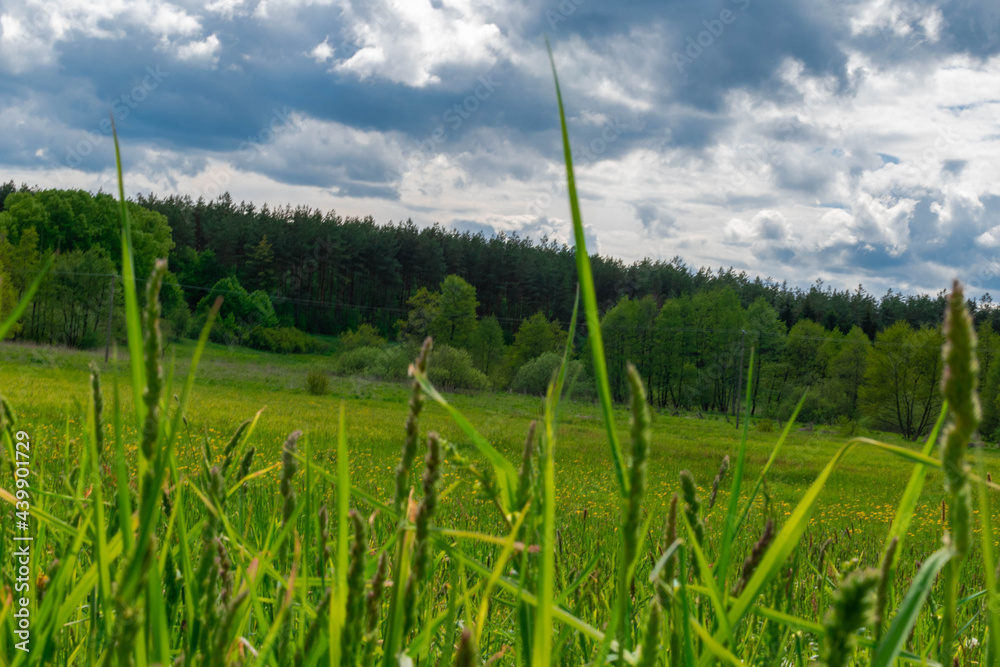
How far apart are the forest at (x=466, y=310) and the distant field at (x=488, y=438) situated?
4974mm

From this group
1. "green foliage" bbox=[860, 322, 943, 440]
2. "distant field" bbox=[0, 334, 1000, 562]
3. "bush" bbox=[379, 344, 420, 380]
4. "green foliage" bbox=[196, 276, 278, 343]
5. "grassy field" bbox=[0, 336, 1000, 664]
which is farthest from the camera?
"green foliage" bbox=[196, 276, 278, 343]

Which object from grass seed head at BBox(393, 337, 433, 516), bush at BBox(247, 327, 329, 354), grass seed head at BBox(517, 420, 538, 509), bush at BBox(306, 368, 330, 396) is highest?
grass seed head at BBox(393, 337, 433, 516)

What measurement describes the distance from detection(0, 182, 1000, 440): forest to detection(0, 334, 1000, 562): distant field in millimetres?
4974

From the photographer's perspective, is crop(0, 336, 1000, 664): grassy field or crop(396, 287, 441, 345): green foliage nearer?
crop(0, 336, 1000, 664): grassy field

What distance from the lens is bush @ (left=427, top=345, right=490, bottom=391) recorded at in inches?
1473

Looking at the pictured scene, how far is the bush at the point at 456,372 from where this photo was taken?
3741cm

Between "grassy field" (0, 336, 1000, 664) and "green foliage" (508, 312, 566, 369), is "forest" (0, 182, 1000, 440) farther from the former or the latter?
"grassy field" (0, 336, 1000, 664)

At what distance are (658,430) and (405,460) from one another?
109ft

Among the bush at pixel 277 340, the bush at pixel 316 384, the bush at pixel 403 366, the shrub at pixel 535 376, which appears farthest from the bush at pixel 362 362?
the bush at pixel 277 340

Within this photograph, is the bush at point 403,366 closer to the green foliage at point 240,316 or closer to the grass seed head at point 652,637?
the green foliage at point 240,316

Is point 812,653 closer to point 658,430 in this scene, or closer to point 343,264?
point 658,430

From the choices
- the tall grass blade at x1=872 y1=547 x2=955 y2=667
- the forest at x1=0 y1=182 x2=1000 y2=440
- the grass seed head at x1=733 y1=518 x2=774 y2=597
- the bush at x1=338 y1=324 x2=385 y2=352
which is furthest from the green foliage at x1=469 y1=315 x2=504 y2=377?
the tall grass blade at x1=872 y1=547 x2=955 y2=667

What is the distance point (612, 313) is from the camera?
64.2 meters

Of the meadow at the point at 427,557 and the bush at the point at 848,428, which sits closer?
the meadow at the point at 427,557
